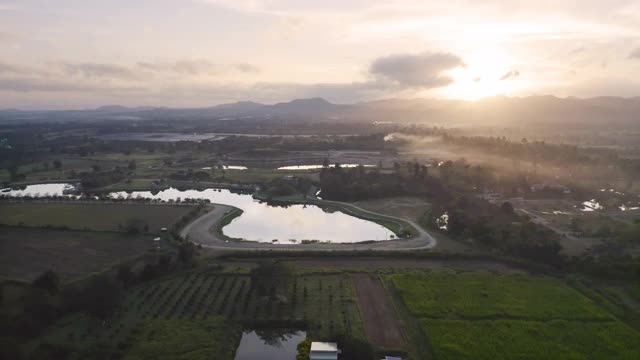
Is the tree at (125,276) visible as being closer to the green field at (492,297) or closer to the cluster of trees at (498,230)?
the green field at (492,297)

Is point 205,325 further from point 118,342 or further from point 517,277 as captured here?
point 517,277

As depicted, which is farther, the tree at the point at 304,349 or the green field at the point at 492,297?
the green field at the point at 492,297

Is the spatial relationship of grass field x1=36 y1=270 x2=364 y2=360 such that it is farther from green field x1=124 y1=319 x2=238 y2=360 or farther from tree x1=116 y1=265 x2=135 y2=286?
tree x1=116 y1=265 x2=135 y2=286

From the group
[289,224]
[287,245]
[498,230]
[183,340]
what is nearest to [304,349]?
[183,340]

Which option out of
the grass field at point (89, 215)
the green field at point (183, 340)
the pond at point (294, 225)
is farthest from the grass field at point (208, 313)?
the grass field at point (89, 215)

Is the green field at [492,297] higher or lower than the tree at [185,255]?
lower

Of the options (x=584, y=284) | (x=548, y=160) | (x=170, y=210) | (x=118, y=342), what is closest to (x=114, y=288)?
(x=118, y=342)
